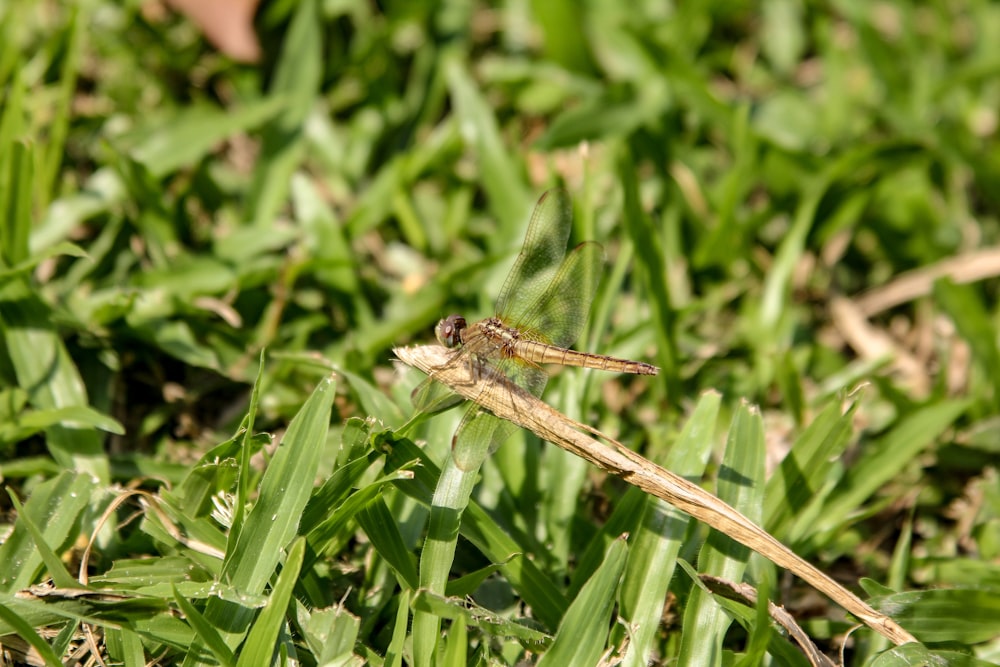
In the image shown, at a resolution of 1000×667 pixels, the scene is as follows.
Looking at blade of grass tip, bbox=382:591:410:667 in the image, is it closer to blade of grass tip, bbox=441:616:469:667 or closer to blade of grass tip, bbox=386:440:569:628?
blade of grass tip, bbox=441:616:469:667

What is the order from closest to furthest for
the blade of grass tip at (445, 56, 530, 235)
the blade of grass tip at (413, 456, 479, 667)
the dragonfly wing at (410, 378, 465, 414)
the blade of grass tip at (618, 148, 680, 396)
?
the blade of grass tip at (413, 456, 479, 667)
the dragonfly wing at (410, 378, 465, 414)
the blade of grass tip at (618, 148, 680, 396)
the blade of grass tip at (445, 56, 530, 235)

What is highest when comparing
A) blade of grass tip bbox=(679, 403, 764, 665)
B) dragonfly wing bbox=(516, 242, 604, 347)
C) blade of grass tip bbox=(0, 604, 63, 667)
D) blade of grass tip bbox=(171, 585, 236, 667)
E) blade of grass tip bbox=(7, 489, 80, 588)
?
dragonfly wing bbox=(516, 242, 604, 347)

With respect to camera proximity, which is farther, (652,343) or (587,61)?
(587,61)

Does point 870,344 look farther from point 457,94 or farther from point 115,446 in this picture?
point 115,446

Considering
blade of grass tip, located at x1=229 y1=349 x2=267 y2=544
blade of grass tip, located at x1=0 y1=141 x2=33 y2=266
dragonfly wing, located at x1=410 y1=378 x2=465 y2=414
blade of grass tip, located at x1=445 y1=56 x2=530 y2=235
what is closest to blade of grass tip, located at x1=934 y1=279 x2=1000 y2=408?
blade of grass tip, located at x1=445 y1=56 x2=530 y2=235

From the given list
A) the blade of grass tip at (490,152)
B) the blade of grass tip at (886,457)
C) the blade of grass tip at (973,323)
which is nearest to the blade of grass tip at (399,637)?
the blade of grass tip at (886,457)

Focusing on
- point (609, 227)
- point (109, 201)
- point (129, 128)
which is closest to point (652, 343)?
point (609, 227)
